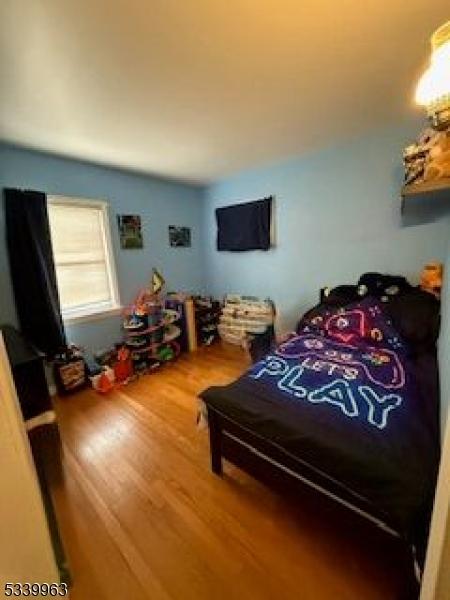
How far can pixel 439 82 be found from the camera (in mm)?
784

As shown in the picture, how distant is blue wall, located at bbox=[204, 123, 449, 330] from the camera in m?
2.44

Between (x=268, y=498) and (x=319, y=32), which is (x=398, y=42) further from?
(x=268, y=498)

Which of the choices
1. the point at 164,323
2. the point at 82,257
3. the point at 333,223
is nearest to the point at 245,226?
the point at 333,223

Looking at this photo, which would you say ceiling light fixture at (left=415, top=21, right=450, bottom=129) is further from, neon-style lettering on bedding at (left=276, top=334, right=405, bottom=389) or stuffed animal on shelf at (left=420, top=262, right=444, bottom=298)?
stuffed animal on shelf at (left=420, top=262, right=444, bottom=298)

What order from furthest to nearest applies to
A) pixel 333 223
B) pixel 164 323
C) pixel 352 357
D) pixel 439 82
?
pixel 164 323 < pixel 333 223 < pixel 352 357 < pixel 439 82

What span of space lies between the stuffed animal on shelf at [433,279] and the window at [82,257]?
315 centimetres

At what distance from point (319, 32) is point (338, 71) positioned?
0.36 metres

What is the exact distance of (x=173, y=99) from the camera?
1777 mm

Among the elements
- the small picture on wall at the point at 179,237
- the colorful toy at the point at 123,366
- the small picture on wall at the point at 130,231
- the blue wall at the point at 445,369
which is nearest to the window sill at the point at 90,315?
the colorful toy at the point at 123,366

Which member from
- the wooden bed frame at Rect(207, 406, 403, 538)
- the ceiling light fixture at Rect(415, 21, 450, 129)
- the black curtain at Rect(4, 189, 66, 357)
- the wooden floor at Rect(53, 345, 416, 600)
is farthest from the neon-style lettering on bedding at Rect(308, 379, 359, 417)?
the black curtain at Rect(4, 189, 66, 357)

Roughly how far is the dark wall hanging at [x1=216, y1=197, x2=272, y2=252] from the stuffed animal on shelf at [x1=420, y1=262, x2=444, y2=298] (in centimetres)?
169

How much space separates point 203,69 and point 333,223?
1956 mm

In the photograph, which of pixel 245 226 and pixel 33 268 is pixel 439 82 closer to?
pixel 245 226

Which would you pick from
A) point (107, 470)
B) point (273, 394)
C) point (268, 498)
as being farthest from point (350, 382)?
point (107, 470)
